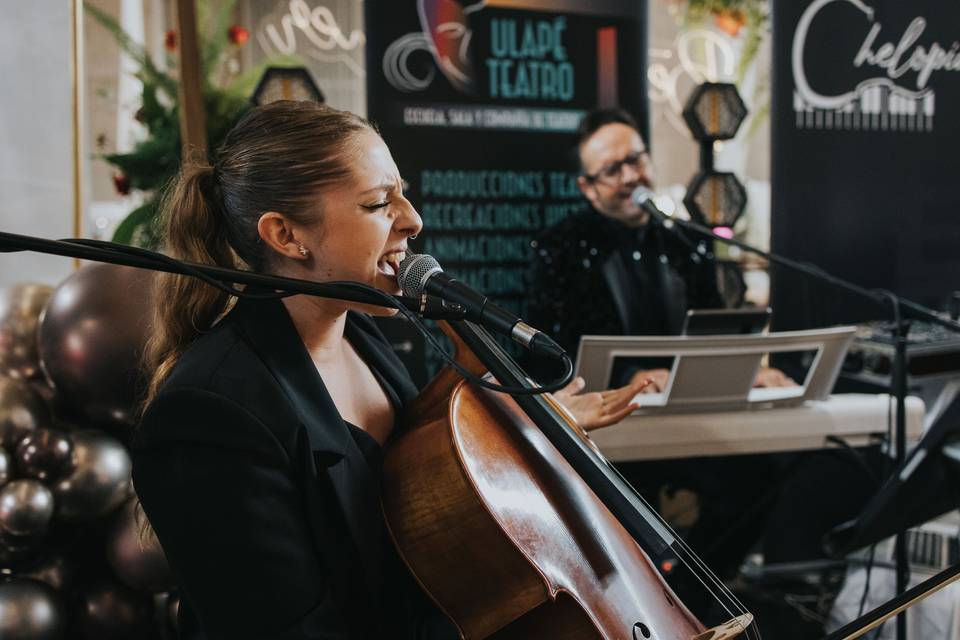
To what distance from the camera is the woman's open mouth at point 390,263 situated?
1426 millimetres

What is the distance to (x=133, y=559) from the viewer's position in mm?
Answer: 1934

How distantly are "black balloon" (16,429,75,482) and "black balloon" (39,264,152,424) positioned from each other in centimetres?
14

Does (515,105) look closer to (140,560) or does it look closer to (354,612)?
(140,560)

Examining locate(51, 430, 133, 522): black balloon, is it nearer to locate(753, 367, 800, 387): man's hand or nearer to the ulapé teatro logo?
locate(753, 367, 800, 387): man's hand

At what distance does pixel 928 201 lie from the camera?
3.61m

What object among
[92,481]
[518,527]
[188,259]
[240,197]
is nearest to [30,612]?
[92,481]

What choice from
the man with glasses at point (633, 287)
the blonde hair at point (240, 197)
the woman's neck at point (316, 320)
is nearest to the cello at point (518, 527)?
the woman's neck at point (316, 320)

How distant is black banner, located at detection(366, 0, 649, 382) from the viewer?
10.2 feet

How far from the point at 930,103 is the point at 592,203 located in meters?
1.51

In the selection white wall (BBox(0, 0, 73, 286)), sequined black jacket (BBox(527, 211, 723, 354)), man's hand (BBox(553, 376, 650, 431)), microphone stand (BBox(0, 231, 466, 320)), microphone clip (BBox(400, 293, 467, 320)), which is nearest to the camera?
microphone stand (BBox(0, 231, 466, 320))

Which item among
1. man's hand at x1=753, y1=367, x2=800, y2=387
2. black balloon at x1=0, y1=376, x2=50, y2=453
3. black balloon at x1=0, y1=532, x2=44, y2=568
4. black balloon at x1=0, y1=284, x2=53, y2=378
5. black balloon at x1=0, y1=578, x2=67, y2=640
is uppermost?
black balloon at x1=0, y1=284, x2=53, y2=378

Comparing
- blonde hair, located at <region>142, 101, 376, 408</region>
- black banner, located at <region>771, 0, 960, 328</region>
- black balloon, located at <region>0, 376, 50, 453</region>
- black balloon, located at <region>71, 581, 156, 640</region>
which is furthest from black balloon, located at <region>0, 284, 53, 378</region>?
black banner, located at <region>771, 0, 960, 328</region>

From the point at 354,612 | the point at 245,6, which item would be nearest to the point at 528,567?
the point at 354,612

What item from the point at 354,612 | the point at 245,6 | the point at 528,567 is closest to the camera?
the point at 528,567
